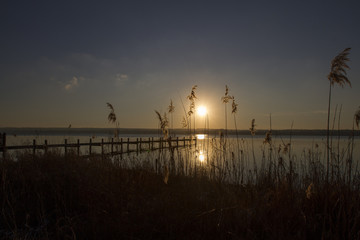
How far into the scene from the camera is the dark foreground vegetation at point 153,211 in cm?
300

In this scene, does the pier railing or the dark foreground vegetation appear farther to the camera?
the pier railing

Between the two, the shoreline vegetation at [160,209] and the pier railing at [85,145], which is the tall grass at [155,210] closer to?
the shoreline vegetation at [160,209]

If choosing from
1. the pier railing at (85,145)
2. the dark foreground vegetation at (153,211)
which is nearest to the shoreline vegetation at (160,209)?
the dark foreground vegetation at (153,211)

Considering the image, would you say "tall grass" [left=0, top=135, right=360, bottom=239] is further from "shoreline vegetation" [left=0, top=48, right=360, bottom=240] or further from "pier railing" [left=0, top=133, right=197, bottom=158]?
"pier railing" [left=0, top=133, right=197, bottom=158]

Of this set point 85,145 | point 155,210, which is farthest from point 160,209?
point 85,145

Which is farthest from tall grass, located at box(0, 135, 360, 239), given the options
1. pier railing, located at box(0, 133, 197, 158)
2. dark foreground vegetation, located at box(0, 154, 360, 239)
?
pier railing, located at box(0, 133, 197, 158)

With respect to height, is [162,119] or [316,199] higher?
[162,119]

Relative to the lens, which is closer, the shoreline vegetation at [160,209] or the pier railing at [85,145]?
the shoreline vegetation at [160,209]

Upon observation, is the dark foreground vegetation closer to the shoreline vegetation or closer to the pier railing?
the shoreline vegetation

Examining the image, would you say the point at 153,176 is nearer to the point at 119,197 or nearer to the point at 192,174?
the point at 192,174

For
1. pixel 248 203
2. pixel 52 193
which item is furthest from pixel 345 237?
pixel 52 193

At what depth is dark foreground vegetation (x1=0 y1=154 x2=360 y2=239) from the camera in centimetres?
300

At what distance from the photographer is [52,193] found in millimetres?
4094

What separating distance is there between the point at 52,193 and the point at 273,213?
3.58 metres
